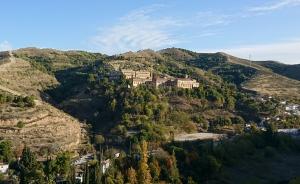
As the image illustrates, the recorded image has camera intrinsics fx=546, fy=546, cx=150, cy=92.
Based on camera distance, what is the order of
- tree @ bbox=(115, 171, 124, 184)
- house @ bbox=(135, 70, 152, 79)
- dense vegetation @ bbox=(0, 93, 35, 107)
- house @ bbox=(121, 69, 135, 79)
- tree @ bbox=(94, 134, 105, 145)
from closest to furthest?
1. tree @ bbox=(115, 171, 124, 184)
2. tree @ bbox=(94, 134, 105, 145)
3. dense vegetation @ bbox=(0, 93, 35, 107)
4. house @ bbox=(121, 69, 135, 79)
5. house @ bbox=(135, 70, 152, 79)

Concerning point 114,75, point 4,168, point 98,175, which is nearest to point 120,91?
point 114,75

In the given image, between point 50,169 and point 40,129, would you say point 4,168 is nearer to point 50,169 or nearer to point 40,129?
point 50,169

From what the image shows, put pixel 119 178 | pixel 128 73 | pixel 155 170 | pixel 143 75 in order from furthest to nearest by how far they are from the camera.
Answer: pixel 143 75 → pixel 128 73 → pixel 155 170 → pixel 119 178

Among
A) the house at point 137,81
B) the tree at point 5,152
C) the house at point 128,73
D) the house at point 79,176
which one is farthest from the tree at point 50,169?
the house at point 128,73

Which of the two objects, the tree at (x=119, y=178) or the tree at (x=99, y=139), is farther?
the tree at (x=99, y=139)

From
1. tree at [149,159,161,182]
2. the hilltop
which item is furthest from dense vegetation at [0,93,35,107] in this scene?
tree at [149,159,161,182]

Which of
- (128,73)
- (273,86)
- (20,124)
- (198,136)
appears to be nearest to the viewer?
(20,124)

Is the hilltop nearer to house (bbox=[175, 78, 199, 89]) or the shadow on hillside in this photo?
the shadow on hillside

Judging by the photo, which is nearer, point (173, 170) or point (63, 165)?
point (63, 165)

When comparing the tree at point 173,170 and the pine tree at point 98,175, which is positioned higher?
the pine tree at point 98,175

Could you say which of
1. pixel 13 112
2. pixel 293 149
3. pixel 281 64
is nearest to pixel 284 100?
pixel 293 149

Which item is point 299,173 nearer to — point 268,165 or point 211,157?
point 268,165

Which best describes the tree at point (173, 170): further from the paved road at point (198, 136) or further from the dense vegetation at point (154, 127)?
the paved road at point (198, 136)
